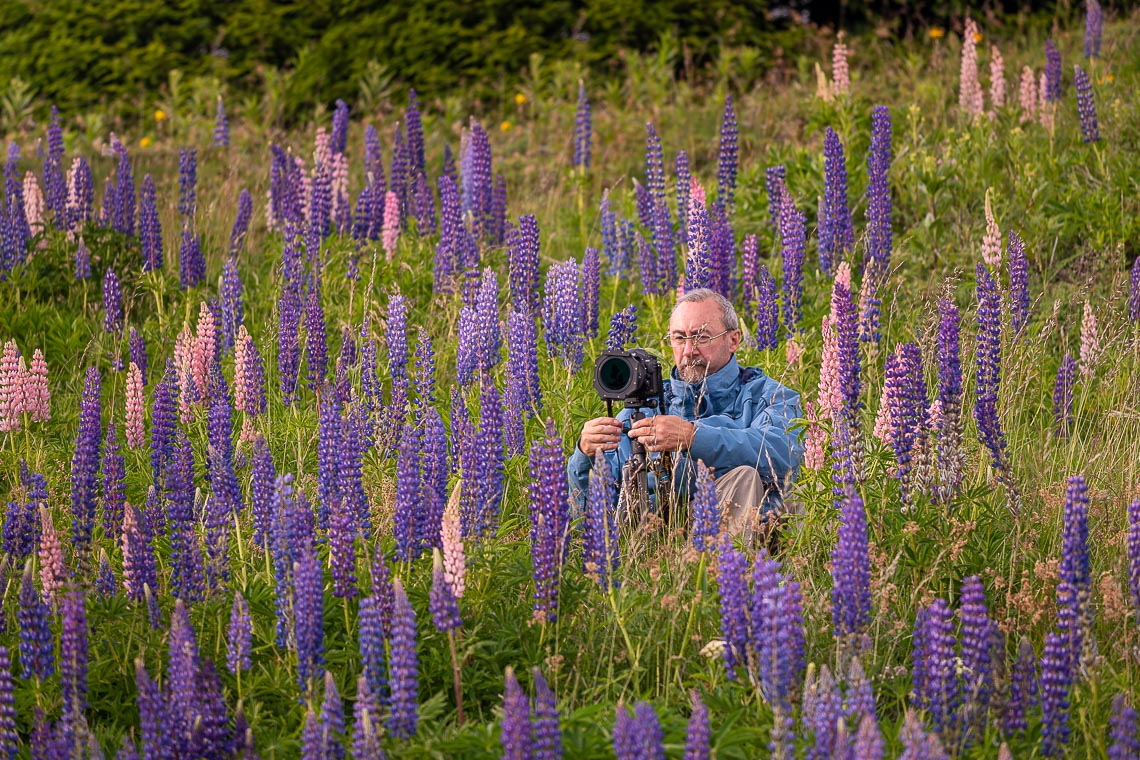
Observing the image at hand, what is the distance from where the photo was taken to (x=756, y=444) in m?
5.33

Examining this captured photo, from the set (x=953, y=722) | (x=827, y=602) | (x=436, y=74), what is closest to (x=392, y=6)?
(x=436, y=74)

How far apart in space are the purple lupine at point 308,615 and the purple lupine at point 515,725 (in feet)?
2.63

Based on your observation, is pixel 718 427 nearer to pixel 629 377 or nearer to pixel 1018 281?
pixel 629 377

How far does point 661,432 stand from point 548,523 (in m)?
0.87

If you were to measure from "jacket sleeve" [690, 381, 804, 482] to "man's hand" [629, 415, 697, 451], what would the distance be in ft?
0.58

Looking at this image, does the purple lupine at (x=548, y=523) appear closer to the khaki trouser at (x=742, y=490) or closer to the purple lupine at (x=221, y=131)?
the khaki trouser at (x=742, y=490)

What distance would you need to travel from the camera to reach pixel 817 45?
1302 centimetres

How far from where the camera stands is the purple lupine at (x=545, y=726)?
129 inches

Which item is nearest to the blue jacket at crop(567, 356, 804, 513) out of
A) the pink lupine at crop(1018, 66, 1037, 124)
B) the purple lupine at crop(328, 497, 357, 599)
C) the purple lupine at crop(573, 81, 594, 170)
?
the purple lupine at crop(328, 497, 357, 599)

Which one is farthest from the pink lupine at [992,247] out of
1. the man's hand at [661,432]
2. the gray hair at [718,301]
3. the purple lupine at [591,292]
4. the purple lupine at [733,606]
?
the purple lupine at [733,606]

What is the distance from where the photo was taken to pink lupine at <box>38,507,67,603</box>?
4.30 meters

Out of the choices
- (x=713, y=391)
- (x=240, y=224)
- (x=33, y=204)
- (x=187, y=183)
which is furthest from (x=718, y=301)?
(x=33, y=204)

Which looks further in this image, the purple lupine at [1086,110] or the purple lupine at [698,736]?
the purple lupine at [1086,110]

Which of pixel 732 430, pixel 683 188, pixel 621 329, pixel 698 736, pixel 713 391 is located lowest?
pixel 698 736
